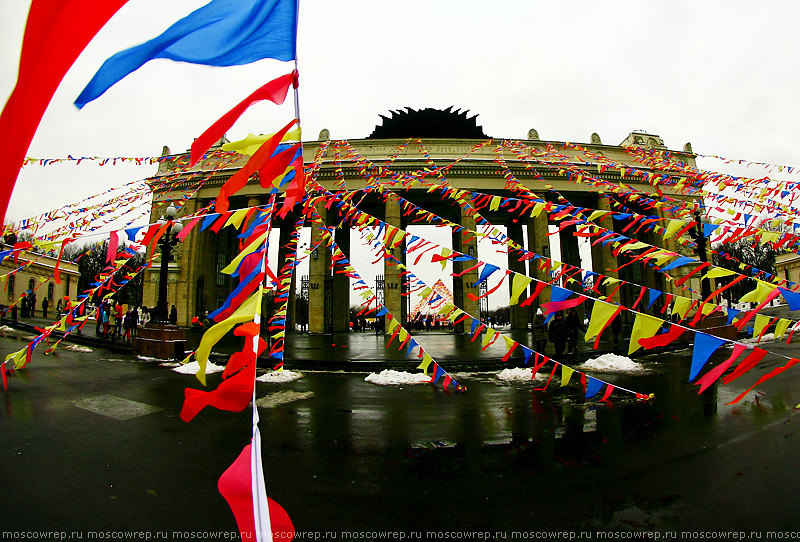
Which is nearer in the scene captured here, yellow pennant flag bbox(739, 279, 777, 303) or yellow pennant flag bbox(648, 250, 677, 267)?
yellow pennant flag bbox(739, 279, 777, 303)

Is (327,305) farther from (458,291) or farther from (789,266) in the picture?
(789,266)

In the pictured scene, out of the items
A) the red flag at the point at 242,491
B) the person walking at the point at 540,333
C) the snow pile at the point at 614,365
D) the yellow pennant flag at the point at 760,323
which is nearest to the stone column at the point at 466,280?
the person walking at the point at 540,333

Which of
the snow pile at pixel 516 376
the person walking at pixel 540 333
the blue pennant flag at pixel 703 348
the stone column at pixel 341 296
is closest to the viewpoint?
the blue pennant flag at pixel 703 348

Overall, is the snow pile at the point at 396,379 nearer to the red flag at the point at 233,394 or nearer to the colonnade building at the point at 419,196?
the red flag at the point at 233,394

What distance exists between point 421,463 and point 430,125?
28673mm

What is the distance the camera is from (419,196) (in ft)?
88.7

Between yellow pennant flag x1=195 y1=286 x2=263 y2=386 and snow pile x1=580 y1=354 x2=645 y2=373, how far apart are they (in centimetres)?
982

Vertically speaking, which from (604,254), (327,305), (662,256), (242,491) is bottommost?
(327,305)

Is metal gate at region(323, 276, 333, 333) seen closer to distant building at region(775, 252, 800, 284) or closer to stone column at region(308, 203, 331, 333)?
stone column at region(308, 203, 331, 333)

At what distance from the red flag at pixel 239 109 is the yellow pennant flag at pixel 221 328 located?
0.82m

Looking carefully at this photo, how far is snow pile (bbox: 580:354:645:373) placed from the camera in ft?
31.2

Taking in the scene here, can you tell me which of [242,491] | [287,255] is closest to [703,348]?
[242,491]

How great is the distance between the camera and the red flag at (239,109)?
1.77m

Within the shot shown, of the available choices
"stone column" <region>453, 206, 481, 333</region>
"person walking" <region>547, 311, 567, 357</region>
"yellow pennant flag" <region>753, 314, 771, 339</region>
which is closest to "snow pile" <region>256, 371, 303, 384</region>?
"person walking" <region>547, 311, 567, 357</region>
